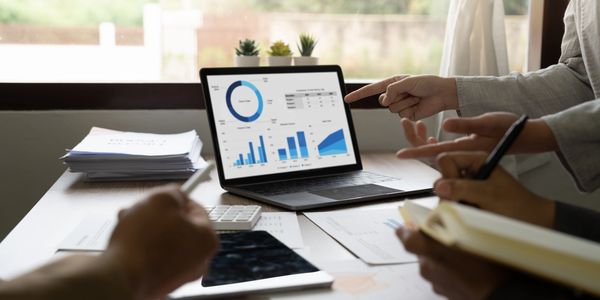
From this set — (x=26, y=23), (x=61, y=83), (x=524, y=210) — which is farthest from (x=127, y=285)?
(x=26, y=23)

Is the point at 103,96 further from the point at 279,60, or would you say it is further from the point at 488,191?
the point at 488,191

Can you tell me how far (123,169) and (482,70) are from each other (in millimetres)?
1021

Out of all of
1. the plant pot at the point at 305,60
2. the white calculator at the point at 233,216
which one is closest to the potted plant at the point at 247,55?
the plant pot at the point at 305,60

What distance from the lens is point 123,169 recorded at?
145 cm

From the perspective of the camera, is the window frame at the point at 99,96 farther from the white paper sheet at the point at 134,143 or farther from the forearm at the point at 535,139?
the forearm at the point at 535,139

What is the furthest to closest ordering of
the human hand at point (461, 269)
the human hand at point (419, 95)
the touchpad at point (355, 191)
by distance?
the human hand at point (419, 95), the touchpad at point (355, 191), the human hand at point (461, 269)

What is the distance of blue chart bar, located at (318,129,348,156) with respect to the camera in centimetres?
157

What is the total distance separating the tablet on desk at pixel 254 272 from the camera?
0.80 meters

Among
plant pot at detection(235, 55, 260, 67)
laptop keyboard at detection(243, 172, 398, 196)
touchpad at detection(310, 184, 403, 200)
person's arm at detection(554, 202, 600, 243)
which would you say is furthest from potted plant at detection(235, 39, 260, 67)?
person's arm at detection(554, 202, 600, 243)

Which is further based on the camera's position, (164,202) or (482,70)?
(482,70)

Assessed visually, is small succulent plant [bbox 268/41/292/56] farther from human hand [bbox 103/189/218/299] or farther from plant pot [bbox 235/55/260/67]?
human hand [bbox 103/189/218/299]

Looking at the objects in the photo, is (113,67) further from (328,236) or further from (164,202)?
(164,202)

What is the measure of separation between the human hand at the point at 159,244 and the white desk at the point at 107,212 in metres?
0.16

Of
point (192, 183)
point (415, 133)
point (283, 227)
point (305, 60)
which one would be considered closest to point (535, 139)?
point (415, 133)
